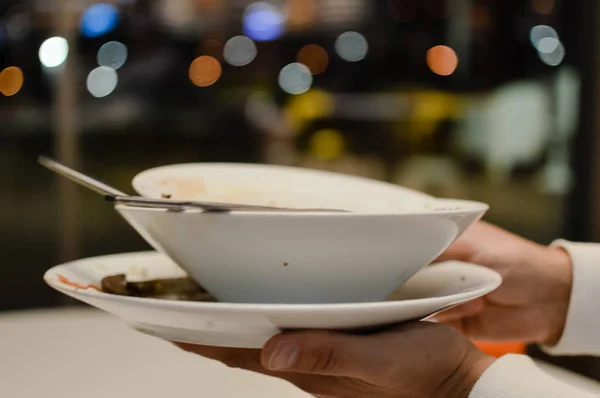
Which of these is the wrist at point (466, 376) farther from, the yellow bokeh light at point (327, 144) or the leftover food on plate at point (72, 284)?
the yellow bokeh light at point (327, 144)

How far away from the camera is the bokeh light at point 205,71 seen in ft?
10.4

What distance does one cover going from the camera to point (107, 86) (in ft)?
9.83

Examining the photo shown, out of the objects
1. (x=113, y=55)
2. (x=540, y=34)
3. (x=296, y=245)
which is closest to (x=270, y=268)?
(x=296, y=245)

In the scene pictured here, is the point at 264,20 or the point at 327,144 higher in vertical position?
the point at 264,20

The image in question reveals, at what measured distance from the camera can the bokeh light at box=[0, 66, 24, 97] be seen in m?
2.86

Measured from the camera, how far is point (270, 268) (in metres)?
0.50

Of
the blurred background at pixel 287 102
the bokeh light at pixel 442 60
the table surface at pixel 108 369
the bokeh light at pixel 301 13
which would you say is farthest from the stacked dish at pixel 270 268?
the bokeh light at pixel 442 60

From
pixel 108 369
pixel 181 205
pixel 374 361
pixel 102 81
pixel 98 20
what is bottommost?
pixel 108 369

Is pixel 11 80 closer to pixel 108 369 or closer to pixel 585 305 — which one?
pixel 108 369

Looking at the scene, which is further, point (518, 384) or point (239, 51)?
point (239, 51)

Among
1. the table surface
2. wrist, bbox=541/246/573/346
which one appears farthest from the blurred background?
the table surface

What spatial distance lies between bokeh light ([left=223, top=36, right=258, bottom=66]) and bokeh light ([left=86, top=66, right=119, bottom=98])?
1.56ft

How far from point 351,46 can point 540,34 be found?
2.71ft

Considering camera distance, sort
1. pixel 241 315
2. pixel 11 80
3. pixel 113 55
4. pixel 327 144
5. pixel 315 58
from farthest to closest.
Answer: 1. pixel 327 144
2. pixel 315 58
3. pixel 113 55
4. pixel 11 80
5. pixel 241 315
